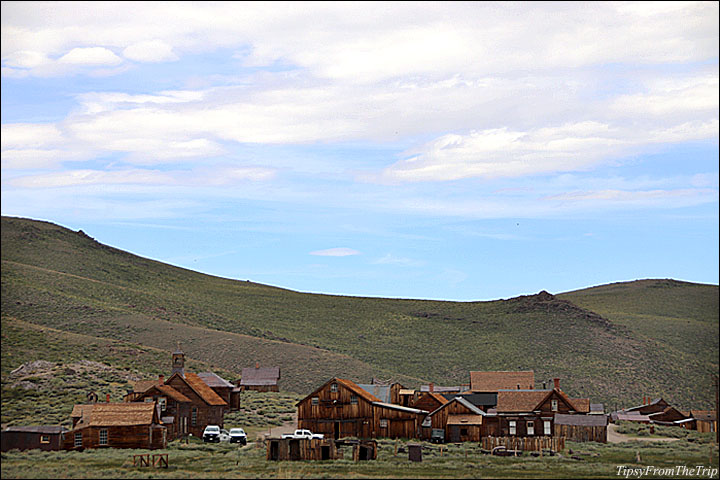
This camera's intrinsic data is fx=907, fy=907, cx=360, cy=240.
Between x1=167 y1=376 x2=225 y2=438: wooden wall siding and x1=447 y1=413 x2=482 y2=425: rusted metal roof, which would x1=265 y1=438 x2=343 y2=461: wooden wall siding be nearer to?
x1=447 y1=413 x2=482 y2=425: rusted metal roof

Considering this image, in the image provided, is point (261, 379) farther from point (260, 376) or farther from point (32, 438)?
point (32, 438)

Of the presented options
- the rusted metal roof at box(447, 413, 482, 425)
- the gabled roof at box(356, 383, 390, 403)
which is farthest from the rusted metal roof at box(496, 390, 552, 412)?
the gabled roof at box(356, 383, 390, 403)

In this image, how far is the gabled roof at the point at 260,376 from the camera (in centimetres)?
10769

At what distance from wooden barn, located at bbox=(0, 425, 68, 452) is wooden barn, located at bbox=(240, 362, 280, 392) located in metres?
51.1

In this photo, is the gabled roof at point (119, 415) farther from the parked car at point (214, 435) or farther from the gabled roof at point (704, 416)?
the gabled roof at point (704, 416)

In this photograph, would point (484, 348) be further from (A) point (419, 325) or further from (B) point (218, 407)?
(B) point (218, 407)

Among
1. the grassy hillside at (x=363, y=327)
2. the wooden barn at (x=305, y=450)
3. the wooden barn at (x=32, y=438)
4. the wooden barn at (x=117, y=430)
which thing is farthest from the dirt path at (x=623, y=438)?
the grassy hillside at (x=363, y=327)

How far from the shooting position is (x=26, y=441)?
2104 inches

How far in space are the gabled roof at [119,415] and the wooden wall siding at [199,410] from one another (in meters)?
10.3

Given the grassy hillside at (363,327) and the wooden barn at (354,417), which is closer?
the wooden barn at (354,417)

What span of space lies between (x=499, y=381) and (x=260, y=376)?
32.0 m

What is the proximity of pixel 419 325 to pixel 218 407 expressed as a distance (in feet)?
302

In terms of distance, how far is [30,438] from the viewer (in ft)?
176

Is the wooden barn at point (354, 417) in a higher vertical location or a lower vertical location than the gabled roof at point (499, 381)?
lower
